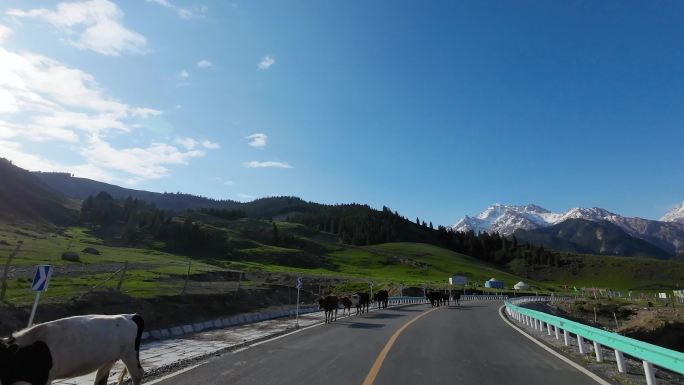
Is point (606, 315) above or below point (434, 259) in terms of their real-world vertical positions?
below

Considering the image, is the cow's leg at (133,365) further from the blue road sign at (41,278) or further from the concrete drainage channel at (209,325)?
the concrete drainage channel at (209,325)

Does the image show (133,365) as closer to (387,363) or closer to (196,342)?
(387,363)

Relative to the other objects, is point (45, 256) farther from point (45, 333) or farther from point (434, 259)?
point (434, 259)

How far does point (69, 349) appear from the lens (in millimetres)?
7129

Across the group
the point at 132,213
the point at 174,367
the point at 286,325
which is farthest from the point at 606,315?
Result: the point at 132,213

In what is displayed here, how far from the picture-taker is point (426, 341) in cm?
1730

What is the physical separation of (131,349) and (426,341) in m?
11.9

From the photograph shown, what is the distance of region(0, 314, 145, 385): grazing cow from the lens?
6480mm

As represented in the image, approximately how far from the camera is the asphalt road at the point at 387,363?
33.7 feet

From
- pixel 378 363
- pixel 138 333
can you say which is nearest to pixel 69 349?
pixel 138 333

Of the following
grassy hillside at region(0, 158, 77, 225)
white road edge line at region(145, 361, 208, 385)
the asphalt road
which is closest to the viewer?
white road edge line at region(145, 361, 208, 385)

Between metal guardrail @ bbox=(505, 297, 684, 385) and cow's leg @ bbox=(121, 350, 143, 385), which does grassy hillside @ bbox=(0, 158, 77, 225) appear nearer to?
cow's leg @ bbox=(121, 350, 143, 385)

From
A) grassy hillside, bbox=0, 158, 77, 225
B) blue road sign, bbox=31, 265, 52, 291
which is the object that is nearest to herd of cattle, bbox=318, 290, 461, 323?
blue road sign, bbox=31, 265, 52, 291

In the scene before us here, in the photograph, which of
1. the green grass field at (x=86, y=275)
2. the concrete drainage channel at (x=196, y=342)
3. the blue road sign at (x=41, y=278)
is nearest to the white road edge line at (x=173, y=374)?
the concrete drainage channel at (x=196, y=342)
